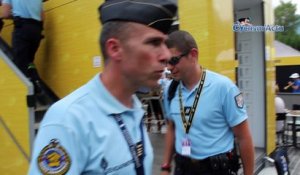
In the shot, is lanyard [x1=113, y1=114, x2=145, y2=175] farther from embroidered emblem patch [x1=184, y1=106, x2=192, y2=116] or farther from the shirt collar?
embroidered emblem patch [x1=184, y1=106, x2=192, y2=116]

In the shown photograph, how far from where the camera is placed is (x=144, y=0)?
1.32m

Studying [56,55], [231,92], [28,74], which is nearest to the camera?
[231,92]

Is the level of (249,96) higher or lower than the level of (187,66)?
lower

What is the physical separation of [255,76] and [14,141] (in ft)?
14.2

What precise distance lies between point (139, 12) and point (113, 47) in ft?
0.50

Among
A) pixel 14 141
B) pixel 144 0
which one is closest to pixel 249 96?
pixel 14 141

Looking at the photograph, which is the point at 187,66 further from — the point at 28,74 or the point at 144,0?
the point at 28,74

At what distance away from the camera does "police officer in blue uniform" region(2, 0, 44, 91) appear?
5164 mm

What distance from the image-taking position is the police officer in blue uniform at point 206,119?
241cm

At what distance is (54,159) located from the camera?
43.7 inches

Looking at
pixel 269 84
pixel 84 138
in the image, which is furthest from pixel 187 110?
pixel 269 84

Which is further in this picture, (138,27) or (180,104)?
(180,104)
